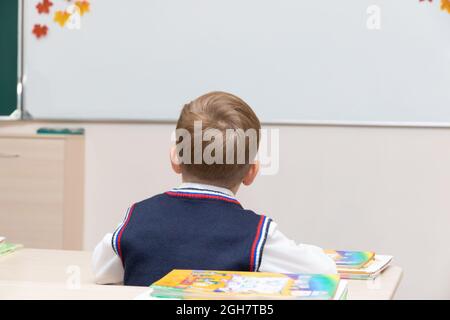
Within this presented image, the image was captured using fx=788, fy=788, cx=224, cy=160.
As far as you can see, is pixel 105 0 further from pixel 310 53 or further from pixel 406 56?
pixel 406 56

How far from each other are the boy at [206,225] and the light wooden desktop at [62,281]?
0.09 m

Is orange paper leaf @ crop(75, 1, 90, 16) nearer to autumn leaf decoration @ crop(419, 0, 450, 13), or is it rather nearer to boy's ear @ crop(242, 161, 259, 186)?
autumn leaf decoration @ crop(419, 0, 450, 13)

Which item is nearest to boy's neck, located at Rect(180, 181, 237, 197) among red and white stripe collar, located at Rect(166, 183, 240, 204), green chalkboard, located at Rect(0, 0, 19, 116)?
red and white stripe collar, located at Rect(166, 183, 240, 204)

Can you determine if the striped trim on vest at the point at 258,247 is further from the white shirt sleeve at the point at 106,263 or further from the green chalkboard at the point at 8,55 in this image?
the green chalkboard at the point at 8,55

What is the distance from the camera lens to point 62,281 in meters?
1.55

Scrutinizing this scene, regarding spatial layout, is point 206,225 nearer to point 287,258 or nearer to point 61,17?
point 287,258

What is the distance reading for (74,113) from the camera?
395 cm

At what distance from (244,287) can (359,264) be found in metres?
0.64

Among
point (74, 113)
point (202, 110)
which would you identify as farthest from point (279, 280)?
point (74, 113)

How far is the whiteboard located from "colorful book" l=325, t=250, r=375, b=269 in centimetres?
186

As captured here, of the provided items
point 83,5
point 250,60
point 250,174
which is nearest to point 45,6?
point 83,5

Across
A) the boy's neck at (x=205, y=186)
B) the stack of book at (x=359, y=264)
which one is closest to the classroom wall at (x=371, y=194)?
the stack of book at (x=359, y=264)

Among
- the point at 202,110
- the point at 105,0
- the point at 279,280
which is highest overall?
the point at 105,0
